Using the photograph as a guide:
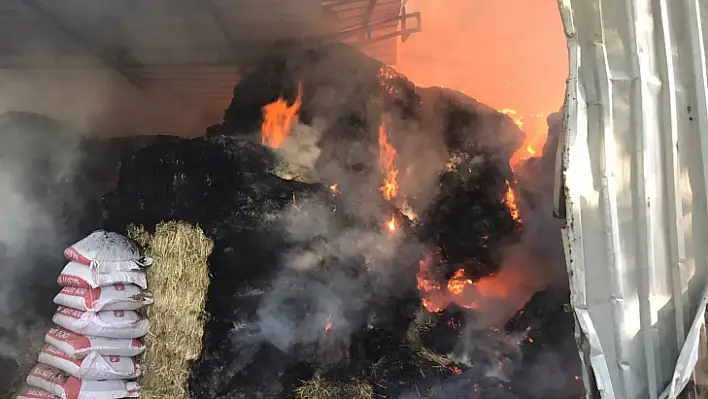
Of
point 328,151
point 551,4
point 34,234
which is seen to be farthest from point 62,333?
point 551,4

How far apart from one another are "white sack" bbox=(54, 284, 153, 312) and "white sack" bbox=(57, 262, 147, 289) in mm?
44

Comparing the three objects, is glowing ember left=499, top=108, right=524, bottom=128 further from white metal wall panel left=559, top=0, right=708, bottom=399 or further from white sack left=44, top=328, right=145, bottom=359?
white sack left=44, top=328, right=145, bottom=359

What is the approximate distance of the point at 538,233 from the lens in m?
5.33

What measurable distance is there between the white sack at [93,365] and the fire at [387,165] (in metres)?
2.53

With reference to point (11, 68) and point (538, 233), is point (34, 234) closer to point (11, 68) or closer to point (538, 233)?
point (11, 68)

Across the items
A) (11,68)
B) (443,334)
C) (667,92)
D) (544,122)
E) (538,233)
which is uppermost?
(11,68)

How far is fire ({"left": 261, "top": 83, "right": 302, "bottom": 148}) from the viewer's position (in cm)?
558

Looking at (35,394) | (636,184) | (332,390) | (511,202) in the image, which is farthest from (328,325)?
(636,184)

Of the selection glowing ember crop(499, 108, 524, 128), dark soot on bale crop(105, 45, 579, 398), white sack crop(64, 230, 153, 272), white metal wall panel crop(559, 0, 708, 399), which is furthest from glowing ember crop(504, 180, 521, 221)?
white sack crop(64, 230, 153, 272)

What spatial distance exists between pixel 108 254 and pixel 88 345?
66cm

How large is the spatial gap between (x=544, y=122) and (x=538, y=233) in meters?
1.29

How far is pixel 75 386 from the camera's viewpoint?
13.7ft

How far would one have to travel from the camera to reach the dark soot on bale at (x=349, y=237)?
455 centimetres

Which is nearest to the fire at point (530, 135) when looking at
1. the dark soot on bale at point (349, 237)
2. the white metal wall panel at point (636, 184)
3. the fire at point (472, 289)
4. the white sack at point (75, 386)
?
the dark soot on bale at point (349, 237)
